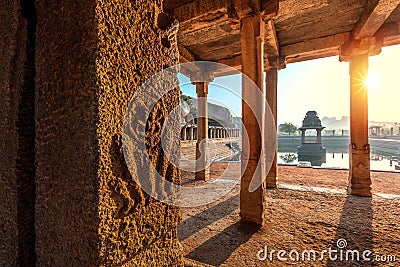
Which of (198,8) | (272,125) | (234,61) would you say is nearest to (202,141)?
(272,125)

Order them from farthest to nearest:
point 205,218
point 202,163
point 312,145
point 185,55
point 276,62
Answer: point 312,145 → point 202,163 → point 185,55 → point 276,62 → point 205,218

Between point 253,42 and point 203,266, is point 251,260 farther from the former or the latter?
point 253,42

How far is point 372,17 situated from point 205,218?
202 inches

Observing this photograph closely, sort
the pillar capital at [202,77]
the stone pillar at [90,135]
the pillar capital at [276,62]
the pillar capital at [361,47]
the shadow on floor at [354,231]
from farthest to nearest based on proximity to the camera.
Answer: the pillar capital at [202,77]
the pillar capital at [276,62]
the pillar capital at [361,47]
the shadow on floor at [354,231]
the stone pillar at [90,135]

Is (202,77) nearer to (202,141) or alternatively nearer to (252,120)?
(202,141)

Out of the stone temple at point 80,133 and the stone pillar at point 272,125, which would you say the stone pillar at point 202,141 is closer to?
the stone pillar at point 272,125

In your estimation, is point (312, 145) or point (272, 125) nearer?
point (272, 125)

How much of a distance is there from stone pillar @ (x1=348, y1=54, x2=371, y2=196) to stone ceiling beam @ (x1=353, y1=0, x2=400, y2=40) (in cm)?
66

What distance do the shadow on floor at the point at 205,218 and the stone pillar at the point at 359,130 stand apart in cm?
311

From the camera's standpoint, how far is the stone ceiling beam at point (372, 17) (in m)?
3.45

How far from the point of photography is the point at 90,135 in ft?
2.09

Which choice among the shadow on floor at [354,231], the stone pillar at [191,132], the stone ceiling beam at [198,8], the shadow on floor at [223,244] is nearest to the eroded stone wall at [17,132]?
the shadow on floor at [223,244]

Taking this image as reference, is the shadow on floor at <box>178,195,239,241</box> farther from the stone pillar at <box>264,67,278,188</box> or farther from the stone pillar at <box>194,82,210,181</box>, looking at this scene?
the stone pillar at <box>194,82,210,181</box>

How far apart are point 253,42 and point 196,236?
3.38m
